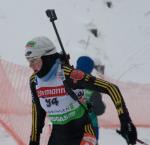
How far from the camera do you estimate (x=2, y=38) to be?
13.7m

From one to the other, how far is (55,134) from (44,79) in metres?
0.55

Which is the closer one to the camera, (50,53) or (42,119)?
(50,53)

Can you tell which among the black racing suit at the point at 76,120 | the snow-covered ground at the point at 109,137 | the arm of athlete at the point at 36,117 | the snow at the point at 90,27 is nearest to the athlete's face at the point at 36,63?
the black racing suit at the point at 76,120

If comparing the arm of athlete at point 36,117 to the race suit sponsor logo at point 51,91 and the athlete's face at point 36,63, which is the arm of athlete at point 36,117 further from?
the athlete's face at point 36,63

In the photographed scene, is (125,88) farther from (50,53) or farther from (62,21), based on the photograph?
(62,21)

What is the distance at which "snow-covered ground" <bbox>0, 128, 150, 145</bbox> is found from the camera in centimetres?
760

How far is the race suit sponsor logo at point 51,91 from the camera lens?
14.6ft

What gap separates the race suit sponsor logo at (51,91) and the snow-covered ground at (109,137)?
3057 mm

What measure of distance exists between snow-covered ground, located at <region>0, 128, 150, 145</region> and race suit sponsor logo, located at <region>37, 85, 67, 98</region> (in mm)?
3057

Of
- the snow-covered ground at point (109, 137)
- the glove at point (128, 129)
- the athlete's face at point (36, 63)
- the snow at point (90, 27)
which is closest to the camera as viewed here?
the glove at point (128, 129)

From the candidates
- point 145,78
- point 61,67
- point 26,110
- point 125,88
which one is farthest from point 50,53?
point 145,78

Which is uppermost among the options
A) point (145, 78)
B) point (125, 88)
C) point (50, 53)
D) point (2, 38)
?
point (50, 53)

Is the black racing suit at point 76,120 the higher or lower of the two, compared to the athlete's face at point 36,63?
lower

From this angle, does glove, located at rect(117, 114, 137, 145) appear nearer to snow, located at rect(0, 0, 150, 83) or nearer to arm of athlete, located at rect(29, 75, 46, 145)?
arm of athlete, located at rect(29, 75, 46, 145)
